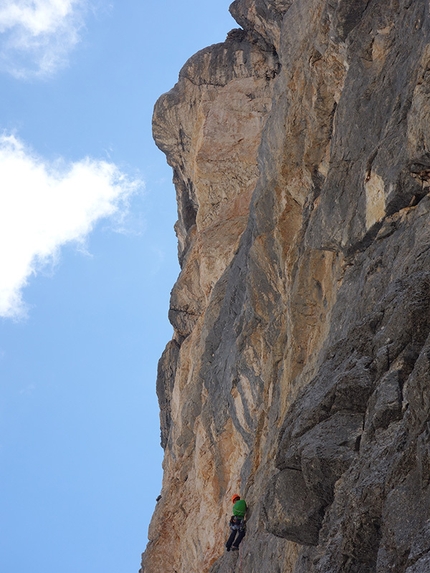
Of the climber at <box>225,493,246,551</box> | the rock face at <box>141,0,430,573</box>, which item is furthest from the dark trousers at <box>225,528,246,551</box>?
the rock face at <box>141,0,430,573</box>

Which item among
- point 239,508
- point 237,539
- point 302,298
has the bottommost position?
point 237,539

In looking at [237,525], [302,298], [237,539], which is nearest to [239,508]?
[237,525]

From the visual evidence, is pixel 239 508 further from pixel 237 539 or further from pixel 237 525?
pixel 237 539

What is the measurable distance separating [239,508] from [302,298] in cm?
693

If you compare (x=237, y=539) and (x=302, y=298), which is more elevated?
(x=302, y=298)

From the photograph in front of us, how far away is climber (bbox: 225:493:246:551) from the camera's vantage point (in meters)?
22.0

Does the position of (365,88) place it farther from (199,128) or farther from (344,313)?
(199,128)

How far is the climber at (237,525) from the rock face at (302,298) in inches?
14.4

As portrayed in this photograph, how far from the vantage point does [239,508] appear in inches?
874

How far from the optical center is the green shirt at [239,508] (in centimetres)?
2211

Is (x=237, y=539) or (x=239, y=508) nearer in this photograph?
(x=237, y=539)

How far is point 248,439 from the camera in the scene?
2673 cm

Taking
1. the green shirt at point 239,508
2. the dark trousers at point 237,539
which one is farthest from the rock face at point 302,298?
the dark trousers at point 237,539

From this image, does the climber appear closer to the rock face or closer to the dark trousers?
the dark trousers
